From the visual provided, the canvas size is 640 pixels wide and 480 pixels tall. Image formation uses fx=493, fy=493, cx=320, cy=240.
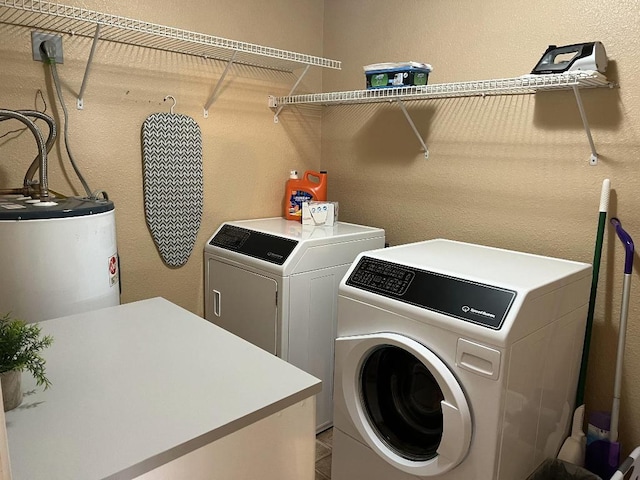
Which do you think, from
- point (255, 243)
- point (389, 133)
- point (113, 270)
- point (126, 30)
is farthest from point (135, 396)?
point (389, 133)

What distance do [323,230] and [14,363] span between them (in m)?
1.73

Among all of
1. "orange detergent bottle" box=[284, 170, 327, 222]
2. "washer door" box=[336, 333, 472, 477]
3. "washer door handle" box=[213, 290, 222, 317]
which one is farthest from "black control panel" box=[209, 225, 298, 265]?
"washer door" box=[336, 333, 472, 477]

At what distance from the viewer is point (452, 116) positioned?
2.41 m

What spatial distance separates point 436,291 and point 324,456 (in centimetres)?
116

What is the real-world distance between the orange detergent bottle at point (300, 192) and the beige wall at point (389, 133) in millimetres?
117

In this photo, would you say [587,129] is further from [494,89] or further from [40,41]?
[40,41]

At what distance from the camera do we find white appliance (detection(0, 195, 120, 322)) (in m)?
1.46

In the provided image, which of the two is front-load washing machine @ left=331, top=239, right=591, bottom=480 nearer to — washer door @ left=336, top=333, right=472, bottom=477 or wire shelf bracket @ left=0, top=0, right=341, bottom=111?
washer door @ left=336, top=333, right=472, bottom=477

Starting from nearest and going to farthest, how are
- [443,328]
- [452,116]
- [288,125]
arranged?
[443,328] → [452,116] → [288,125]

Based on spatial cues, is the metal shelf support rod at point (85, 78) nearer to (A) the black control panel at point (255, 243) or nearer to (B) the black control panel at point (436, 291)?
(A) the black control panel at point (255, 243)

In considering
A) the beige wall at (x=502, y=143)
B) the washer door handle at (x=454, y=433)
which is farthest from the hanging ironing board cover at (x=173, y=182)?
the washer door handle at (x=454, y=433)

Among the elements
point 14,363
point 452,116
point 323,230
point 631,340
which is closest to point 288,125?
point 323,230

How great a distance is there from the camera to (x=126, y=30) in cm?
206

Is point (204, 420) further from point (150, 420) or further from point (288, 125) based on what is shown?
point (288, 125)
